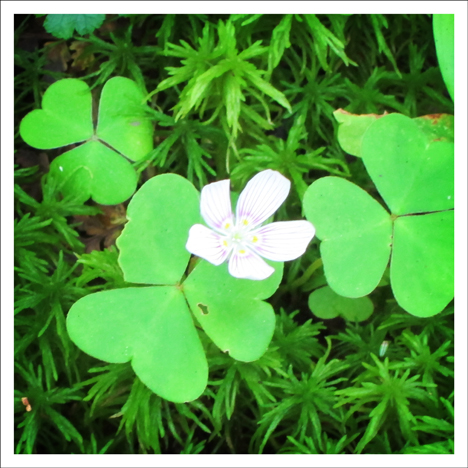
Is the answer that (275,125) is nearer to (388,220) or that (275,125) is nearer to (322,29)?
(322,29)

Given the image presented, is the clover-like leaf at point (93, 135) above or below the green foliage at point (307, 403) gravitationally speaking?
above

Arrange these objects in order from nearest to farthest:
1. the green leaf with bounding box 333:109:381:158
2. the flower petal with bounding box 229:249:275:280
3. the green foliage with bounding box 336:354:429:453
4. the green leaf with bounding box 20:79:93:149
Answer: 1. the flower petal with bounding box 229:249:275:280
2. the green foliage with bounding box 336:354:429:453
3. the green leaf with bounding box 333:109:381:158
4. the green leaf with bounding box 20:79:93:149

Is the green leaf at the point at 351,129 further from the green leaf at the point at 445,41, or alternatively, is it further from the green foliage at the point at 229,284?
the green leaf at the point at 445,41

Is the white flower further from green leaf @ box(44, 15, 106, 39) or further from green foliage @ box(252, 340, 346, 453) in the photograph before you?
→ green leaf @ box(44, 15, 106, 39)

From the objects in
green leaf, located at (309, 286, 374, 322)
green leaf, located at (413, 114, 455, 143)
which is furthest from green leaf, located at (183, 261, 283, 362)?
green leaf, located at (413, 114, 455, 143)

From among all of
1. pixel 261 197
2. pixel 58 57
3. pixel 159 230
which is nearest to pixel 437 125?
pixel 261 197

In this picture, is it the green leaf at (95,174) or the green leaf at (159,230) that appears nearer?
the green leaf at (159,230)

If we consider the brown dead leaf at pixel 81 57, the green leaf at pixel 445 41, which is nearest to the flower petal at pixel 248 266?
the green leaf at pixel 445 41
